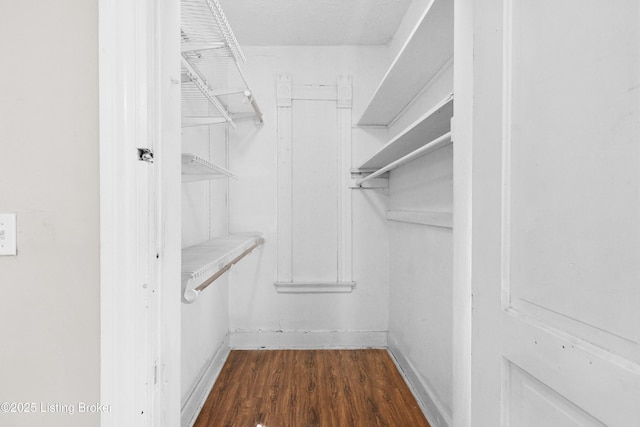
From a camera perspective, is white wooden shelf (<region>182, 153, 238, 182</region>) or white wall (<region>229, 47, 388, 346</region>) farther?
white wall (<region>229, 47, 388, 346</region>)

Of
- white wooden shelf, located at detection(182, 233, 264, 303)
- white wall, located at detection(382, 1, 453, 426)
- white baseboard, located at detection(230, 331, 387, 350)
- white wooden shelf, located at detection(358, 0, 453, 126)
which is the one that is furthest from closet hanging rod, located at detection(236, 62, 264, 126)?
white baseboard, located at detection(230, 331, 387, 350)

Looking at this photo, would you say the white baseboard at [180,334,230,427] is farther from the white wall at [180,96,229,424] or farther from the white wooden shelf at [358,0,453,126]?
the white wooden shelf at [358,0,453,126]

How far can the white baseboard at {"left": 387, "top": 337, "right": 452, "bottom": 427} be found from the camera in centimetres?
162

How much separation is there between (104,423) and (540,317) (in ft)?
2.95

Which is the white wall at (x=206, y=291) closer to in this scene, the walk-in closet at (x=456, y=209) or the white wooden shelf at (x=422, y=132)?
the walk-in closet at (x=456, y=209)

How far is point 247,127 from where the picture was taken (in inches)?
105

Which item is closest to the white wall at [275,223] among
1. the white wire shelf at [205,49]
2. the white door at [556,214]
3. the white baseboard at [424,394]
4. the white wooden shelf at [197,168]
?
the white baseboard at [424,394]

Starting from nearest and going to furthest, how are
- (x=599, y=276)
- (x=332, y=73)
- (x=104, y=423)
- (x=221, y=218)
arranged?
1. (x=599, y=276)
2. (x=104, y=423)
3. (x=221, y=218)
4. (x=332, y=73)

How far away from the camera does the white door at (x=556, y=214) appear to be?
0.45 m

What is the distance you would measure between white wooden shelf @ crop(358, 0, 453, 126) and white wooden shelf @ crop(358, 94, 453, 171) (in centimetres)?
28

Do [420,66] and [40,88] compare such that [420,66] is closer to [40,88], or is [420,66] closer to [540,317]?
[540,317]

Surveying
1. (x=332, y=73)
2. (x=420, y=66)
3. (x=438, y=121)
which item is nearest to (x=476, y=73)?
(x=438, y=121)

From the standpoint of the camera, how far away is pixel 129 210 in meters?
0.73

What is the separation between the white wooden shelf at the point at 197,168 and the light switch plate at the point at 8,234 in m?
0.50
